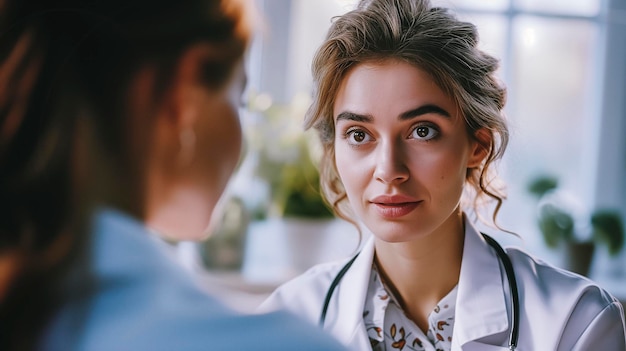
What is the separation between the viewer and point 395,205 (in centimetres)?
99

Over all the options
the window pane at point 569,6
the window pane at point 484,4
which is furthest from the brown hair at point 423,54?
the window pane at point 569,6

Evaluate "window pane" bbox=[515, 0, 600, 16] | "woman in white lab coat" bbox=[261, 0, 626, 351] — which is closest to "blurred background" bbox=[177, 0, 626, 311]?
"window pane" bbox=[515, 0, 600, 16]

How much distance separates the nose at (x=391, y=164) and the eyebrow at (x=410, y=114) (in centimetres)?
4

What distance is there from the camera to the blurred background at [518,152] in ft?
6.80

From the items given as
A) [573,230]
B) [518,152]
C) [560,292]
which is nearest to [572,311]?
[560,292]

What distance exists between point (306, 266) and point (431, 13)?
1.17 metres

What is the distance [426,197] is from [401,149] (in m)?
0.07

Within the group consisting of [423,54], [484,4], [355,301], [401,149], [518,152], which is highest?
[484,4]

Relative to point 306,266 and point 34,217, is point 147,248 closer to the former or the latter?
point 34,217

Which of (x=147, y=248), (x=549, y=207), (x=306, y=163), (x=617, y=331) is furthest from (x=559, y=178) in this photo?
(x=147, y=248)

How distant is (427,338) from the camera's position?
1.08m

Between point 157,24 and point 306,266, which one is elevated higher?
point 157,24

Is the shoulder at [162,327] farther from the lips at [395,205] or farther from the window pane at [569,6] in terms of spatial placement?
the window pane at [569,6]

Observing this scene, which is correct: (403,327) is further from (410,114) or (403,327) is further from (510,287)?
(410,114)
